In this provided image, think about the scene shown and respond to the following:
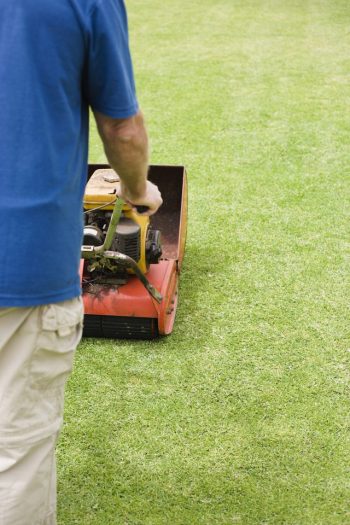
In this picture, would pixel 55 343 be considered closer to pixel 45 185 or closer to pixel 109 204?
pixel 45 185

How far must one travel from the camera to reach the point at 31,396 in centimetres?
156

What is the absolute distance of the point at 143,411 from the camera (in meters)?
2.51

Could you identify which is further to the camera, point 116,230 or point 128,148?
point 116,230

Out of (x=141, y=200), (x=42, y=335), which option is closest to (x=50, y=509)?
(x=42, y=335)

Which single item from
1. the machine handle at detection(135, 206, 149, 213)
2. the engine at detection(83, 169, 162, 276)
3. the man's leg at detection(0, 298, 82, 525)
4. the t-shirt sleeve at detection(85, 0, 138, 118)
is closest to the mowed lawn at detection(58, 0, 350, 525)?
the engine at detection(83, 169, 162, 276)

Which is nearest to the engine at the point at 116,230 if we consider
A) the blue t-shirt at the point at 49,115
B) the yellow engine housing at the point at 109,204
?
the yellow engine housing at the point at 109,204

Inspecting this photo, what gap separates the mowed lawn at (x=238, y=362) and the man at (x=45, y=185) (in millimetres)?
622

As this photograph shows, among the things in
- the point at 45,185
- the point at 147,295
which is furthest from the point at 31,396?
the point at 147,295

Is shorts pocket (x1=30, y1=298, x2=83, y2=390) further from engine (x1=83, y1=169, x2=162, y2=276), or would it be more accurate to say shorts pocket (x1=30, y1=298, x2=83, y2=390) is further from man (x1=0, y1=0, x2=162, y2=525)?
engine (x1=83, y1=169, x2=162, y2=276)

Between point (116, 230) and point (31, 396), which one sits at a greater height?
point (31, 396)

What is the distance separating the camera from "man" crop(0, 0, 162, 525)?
51.9 inches

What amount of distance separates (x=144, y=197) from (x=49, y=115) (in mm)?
361

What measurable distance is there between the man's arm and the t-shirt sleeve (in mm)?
25

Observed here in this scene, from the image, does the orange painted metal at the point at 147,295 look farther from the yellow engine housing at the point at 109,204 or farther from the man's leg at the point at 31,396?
the man's leg at the point at 31,396
